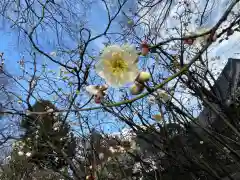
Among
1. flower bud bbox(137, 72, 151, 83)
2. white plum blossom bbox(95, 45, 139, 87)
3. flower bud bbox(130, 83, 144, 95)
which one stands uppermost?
white plum blossom bbox(95, 45, 139, 87)

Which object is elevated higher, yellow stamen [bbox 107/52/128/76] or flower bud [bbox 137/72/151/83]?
yellow stamen [bbox 107/52/128/76]

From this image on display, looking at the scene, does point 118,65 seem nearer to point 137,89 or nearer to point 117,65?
point 117,65

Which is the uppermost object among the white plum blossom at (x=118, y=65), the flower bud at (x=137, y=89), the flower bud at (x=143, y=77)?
the white plum blossom at (x=118, y=65)

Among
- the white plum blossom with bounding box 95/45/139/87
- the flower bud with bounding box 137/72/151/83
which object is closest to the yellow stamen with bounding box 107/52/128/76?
the white plum blossom with bounding box 95/45/139/87

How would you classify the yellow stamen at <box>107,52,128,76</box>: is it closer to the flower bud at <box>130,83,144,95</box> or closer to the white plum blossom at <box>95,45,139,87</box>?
the white plum blossom at <box>95,45,139,87</box>

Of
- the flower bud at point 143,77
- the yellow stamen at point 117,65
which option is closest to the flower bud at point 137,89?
the flower bud at point 143,77

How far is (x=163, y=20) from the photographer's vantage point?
12.5ft

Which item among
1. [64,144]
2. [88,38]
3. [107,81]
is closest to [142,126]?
[88,38]

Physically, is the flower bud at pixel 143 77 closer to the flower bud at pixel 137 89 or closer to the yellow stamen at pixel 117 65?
the flower bud at pixel 137 89

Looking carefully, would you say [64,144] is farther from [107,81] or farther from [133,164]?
[107,81]

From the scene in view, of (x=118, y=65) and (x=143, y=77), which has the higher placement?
(x=118, y=65)

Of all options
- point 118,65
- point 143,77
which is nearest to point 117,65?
point 118,65

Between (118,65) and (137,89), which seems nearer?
(137,89)

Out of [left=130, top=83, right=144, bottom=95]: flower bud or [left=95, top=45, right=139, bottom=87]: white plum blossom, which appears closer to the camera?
[left=130, top=83, right=144, bottom=95]: flower bud
